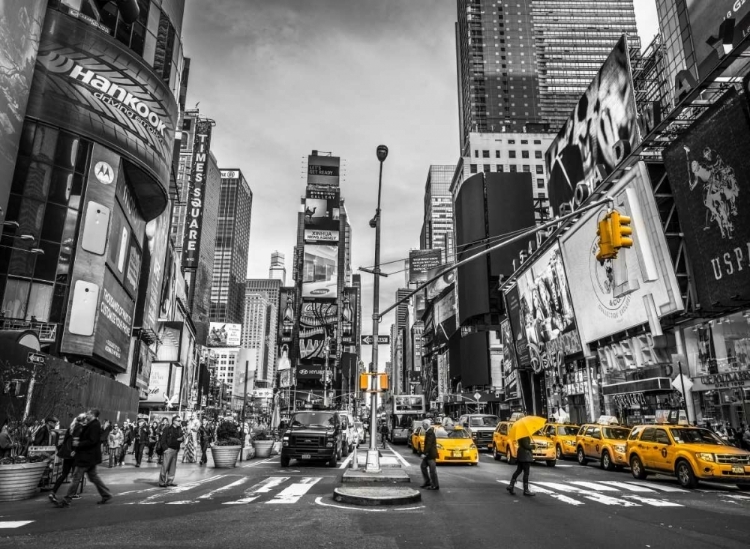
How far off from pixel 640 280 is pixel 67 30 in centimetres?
3709

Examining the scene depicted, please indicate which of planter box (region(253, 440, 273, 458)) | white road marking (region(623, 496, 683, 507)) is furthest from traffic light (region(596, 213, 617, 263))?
planter box (region(253, 440, 273, 458))

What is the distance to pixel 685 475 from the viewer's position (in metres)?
14.5

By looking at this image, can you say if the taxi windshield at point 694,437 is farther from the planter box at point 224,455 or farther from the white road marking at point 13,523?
the white road marking at point 13,523

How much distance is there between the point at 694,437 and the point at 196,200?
77.1 m

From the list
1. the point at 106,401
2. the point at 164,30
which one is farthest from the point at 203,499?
the point at 164,30

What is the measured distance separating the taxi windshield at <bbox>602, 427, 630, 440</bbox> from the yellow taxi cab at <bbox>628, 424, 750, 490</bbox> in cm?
301

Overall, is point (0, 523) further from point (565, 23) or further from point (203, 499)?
point (565, 23)

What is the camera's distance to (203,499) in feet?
37.8

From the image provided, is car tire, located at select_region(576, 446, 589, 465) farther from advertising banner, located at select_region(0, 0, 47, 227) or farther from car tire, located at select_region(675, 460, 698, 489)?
advertising banner, located at select_region(0, 0, 47, 227)

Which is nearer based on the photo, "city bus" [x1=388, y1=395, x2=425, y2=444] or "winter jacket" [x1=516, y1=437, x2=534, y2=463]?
"winter jacket" [x1=516, y1=437, x2=534, y2=463]

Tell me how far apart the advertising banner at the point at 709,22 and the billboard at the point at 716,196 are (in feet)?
39.0

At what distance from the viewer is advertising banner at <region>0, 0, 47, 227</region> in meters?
26.9

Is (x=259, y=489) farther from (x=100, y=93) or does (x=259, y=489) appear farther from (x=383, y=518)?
(x=100, y=93)

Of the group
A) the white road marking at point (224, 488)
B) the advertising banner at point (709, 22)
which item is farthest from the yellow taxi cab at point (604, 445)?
the advertising banner at point (709, 22)
